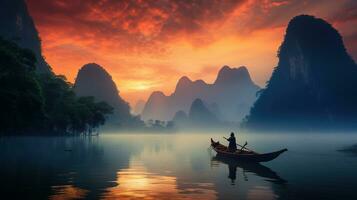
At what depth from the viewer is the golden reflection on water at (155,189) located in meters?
14.5

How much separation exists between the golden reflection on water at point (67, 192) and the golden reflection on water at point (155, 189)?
1.00 m

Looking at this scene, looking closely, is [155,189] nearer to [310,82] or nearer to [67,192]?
[67,192]

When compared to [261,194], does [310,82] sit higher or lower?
higher

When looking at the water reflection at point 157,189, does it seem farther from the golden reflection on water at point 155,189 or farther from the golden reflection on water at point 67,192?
the golden reflection on water at point 67,192

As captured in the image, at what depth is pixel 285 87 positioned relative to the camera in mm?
185250

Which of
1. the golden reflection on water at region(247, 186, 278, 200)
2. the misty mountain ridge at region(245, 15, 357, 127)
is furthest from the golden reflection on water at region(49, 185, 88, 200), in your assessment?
the misty mountain ridge at region(245, 15, 357, 127)

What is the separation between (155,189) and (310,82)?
16893 cm

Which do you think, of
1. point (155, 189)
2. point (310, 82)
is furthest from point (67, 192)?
point (310, 82)

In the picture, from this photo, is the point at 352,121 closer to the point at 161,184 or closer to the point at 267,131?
the point at 267,131

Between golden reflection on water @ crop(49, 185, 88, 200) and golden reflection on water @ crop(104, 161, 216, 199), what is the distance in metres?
1.00

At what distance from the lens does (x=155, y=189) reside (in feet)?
53.8

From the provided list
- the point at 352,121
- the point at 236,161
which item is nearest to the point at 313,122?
the point at 352,121

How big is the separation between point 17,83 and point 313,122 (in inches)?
6145

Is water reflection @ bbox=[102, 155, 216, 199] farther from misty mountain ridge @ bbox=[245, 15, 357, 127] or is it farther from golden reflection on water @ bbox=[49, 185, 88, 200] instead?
misty mountain ridge @ bbox=[245, 15, 357, 127]
